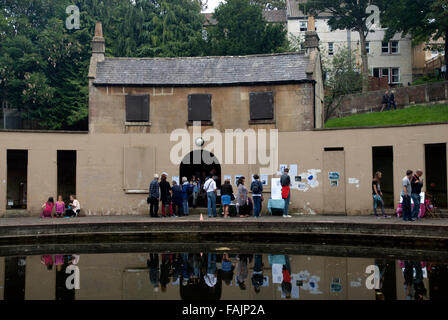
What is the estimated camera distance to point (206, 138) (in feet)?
69.0

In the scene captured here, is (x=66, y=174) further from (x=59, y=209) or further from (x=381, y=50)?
(x=381, y=50)

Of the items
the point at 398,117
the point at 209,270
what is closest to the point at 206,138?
the point at 209,270

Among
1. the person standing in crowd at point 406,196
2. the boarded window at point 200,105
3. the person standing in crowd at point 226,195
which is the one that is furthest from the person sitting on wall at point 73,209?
the person standing in crowd at point 406,196

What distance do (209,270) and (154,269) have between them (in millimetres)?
1214

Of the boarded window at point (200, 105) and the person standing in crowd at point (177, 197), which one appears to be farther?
the boarded window at point (200, 105)

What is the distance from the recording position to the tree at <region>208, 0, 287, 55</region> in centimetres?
3828

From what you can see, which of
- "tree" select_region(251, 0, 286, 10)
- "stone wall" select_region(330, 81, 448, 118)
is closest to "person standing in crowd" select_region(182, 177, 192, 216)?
"stone wall" select_region(330, 81, 448, 118)

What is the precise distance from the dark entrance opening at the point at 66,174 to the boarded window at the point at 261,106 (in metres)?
9.37

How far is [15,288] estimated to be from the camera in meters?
8.93

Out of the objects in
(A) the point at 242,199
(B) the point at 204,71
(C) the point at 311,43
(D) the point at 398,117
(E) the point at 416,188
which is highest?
(C) the point at 311,43

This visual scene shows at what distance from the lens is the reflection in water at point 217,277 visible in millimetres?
8391

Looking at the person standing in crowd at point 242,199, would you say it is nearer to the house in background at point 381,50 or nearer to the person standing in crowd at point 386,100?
the person standing in crowd at point 386,100

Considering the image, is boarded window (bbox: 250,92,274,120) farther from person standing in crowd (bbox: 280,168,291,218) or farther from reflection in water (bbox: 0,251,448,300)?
reflection in water (bbox: 0,251,448,300)

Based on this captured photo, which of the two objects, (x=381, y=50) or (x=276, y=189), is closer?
(x=276, y=189)
